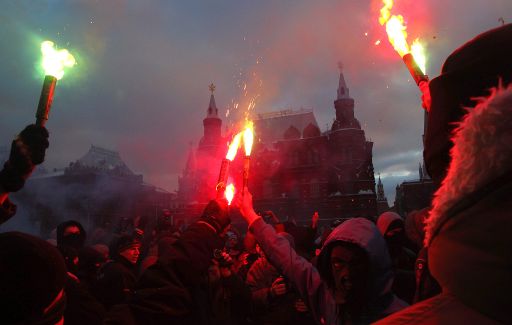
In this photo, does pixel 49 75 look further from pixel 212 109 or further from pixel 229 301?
pixel 212 109

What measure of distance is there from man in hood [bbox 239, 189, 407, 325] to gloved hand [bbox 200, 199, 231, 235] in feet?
2.97

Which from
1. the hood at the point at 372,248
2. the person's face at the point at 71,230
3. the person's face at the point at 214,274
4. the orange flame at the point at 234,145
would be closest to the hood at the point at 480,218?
the hood at the point at 372,248

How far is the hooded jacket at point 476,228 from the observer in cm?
66

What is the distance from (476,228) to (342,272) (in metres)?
1.93

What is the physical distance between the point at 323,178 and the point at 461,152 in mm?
41641

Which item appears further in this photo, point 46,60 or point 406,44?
point 406,44

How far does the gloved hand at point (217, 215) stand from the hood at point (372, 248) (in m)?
0.92

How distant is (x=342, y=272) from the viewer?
98.5 inches

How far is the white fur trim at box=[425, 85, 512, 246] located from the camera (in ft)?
2.38

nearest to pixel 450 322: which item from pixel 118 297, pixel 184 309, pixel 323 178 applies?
pixel 184 309

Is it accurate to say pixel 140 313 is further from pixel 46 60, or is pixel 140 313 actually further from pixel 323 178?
pixel 323 178

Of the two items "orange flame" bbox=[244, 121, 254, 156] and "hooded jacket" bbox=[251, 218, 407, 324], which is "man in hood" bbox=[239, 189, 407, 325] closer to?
"hooded jacket" bbox=[251, 218, 407, 324]

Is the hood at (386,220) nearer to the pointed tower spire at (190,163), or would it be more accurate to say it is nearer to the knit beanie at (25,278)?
the knit beanie at (25,278)

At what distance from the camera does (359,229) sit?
8.51ft
